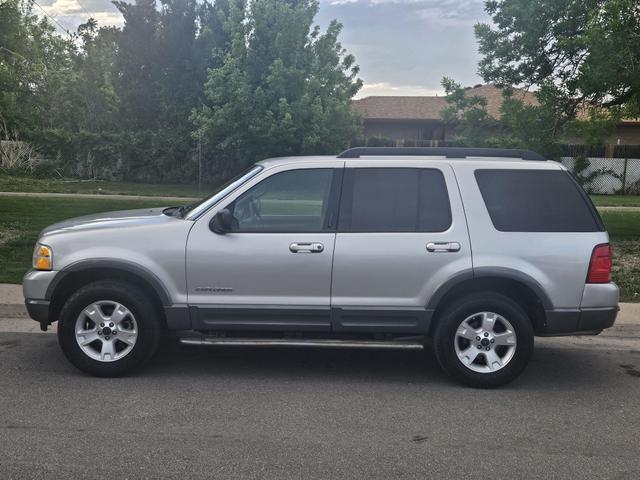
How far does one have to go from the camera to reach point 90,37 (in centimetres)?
4103

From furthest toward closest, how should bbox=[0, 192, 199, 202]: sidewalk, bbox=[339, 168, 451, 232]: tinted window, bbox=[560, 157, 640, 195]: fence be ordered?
1. bbox=[560, 157, 640, 195]: fence
2. bbox=[0, 192, 199, 202]: sidewalk
3. bbox=[339, 168, 451, 232]: tinted window

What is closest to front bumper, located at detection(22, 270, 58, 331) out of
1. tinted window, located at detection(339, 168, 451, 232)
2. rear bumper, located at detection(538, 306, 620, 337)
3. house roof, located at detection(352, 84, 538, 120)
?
tinted window, located at detection(339, 168, 451, 232)

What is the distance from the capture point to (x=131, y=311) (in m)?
5.50

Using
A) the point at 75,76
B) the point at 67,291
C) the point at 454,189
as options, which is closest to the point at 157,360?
the point at 67,291

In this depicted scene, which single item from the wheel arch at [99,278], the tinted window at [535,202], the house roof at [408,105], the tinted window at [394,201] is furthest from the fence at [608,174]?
the wheel arch at [99,278]

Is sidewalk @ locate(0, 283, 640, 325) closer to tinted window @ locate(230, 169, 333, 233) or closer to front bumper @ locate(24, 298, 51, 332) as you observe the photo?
front bumper @ locate(24, 298, 51, 332)

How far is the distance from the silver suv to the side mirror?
0.01m

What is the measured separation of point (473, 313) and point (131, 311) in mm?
2728

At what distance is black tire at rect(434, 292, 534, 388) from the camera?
17.8 ft

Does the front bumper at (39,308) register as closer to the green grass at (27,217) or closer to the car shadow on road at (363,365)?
the car shadow on road at (363,365)

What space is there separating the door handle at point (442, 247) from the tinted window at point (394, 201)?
4.9 inches

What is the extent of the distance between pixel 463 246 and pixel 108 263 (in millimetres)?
2826

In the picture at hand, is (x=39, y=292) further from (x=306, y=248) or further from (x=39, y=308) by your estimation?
(x=306, y=248)

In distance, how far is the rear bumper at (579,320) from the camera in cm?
545
